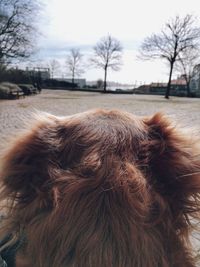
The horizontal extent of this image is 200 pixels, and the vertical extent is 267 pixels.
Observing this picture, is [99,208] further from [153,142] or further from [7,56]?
[7,56]

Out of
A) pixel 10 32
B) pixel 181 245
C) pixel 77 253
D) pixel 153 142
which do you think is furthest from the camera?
pixel 10 32

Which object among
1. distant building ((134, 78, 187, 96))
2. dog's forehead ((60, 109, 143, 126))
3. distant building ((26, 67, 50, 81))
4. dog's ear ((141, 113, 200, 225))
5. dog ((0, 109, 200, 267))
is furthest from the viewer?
distant building ((134, 78, 187, 96))

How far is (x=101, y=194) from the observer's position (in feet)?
3.36

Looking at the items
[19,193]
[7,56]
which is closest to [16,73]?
[7,56]

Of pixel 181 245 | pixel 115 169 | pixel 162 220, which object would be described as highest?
pixel 115 169

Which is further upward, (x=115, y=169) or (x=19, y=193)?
(x=115, y=169)

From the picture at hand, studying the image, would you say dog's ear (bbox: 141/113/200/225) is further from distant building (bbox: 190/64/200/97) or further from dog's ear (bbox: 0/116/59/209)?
distant building (bbox: 190/64/200/97)

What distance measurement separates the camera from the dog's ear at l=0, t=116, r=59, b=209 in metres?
1.11

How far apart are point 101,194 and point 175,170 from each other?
0.28 m

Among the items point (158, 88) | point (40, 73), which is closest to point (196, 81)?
point (158, 88)

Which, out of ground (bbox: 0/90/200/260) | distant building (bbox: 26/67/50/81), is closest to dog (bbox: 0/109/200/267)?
ground (bbox: 0/90/200/260)

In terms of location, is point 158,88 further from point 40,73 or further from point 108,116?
point 108,116

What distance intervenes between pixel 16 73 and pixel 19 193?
3940 cm

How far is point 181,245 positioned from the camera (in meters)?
1.09
